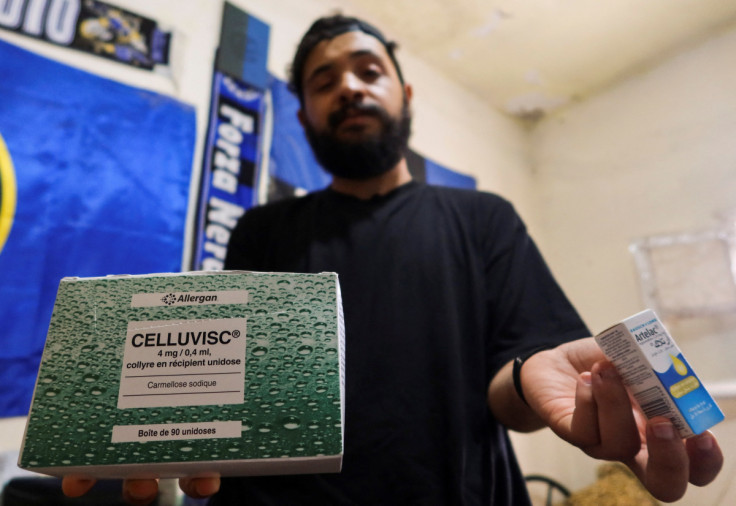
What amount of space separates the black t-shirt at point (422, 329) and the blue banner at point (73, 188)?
0.26 meters

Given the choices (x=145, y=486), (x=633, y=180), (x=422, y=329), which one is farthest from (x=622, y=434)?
(x=633, y=180)

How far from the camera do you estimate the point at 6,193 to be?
2.36 feet

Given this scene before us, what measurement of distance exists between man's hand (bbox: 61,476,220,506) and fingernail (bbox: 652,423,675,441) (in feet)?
1.16

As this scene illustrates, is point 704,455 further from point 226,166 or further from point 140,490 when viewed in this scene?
point 226,166

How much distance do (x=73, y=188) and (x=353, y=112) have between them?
1.69ft

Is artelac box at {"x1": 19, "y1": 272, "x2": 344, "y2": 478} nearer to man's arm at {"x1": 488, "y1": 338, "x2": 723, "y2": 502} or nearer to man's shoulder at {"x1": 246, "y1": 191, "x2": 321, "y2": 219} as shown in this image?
man's arm at {"x1": 488, "y1": 338, "x2": 723, "y2": 502}

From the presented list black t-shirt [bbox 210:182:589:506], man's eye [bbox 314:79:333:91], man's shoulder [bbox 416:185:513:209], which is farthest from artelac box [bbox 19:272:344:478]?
man's eye [bbox 314:79:333:91]

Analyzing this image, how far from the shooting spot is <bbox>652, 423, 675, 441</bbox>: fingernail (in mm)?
332

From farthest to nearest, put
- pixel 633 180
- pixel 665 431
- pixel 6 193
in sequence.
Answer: pixel 633 180 → pixel 6 193 → pixel 665 431

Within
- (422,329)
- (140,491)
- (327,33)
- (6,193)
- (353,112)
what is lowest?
(140,491)

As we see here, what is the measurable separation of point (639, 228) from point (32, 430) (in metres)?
1.74

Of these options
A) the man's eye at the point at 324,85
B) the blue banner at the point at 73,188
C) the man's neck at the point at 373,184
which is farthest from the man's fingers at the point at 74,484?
the man's eye at the point at 324,85

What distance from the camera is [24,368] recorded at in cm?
70

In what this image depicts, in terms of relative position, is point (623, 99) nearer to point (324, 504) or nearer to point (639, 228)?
point (639, 228)
